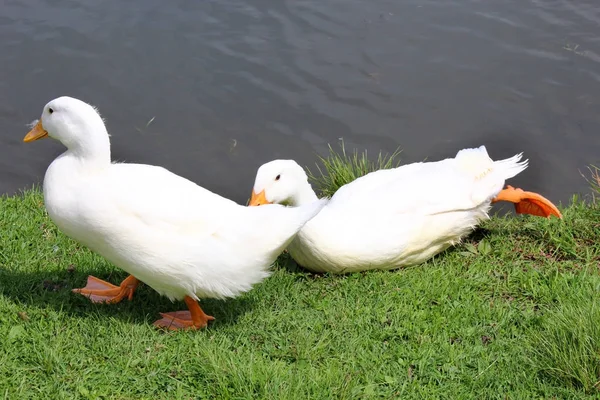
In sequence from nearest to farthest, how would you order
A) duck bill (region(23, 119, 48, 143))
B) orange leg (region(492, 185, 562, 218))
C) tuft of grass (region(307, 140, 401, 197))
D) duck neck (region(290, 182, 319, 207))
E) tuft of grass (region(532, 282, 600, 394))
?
tuft of grass (region(532, 282, 600, 394)) < duck bill (region(23, 119, 48, 143)) < duck neck (region(290, 182, 319, 207)) < orange leg (region(492, 185, 562, 218)) < tuft of grass (region(307, 140, 401, 197))

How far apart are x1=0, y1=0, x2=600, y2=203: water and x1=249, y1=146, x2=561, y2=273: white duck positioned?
176 cm

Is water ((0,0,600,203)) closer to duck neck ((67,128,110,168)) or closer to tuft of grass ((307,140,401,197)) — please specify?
tuft of grass ((307,140,401,197))

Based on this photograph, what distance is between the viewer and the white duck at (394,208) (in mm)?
4848

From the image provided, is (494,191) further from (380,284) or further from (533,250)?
(380,284)

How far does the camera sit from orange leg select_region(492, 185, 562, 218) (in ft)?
17.4

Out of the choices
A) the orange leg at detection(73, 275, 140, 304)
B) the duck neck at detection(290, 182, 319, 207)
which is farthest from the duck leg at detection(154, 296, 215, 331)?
the duck neck at detection(290, 182, 319, 207)

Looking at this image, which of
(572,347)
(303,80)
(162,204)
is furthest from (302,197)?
(303,80)

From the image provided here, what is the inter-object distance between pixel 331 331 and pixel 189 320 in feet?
2.76

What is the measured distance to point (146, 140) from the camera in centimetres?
752

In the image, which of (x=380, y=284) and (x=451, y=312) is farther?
(x=380, y=284)

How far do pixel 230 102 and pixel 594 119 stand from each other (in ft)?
12.8

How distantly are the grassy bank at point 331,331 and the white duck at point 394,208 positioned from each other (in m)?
0.15

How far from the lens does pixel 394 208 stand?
16.7ft

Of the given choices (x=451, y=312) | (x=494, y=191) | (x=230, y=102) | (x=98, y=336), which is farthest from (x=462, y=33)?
(x=98, y=336)
